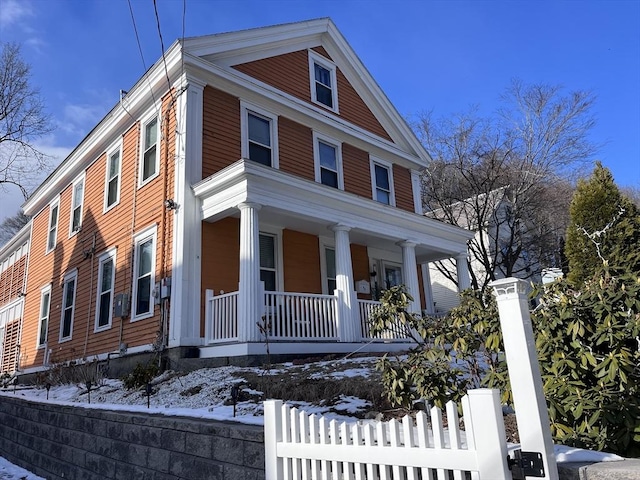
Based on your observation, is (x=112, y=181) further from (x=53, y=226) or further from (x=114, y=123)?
(x=53, y=226)

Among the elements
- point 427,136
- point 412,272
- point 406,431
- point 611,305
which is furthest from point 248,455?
point 427,136

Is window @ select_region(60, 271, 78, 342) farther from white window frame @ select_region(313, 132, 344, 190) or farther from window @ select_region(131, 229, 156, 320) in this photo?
white window frame @ select_region(313, 132, 344, 190)

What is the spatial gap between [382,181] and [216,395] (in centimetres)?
973

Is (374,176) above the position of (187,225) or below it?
above

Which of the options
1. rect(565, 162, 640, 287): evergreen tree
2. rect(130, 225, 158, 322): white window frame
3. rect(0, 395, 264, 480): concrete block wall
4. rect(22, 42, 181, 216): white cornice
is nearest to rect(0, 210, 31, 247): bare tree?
rect(22, 42, 181, 216): white cornice

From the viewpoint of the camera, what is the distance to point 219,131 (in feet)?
33.9

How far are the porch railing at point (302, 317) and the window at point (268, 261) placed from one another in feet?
4.03

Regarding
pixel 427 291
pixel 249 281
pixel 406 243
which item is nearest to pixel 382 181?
pixel 406 243

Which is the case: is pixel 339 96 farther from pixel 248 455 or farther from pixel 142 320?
pixel 248 455

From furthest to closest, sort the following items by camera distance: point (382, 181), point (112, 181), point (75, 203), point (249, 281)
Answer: point (75, 203), point (382, 181), point (112, 181), point (249, 281)

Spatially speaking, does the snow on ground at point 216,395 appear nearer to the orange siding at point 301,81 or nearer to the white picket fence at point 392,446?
the white picket fence at point 392,446

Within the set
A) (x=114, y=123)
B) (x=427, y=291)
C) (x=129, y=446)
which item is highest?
(x=114, y=123)

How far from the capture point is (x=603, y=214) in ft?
32.5

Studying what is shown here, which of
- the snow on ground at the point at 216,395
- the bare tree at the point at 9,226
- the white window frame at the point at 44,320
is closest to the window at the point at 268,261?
the snow on ground at the point at 216,395
